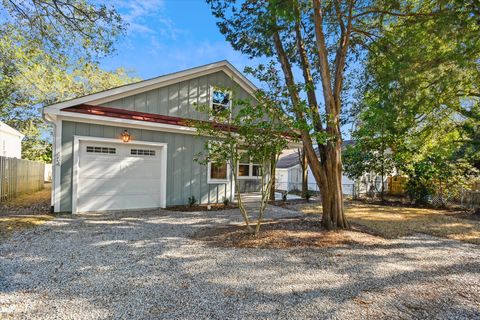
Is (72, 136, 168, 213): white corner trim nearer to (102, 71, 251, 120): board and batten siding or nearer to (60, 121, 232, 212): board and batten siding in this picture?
(60, 121, 232, 212): board and batten siding

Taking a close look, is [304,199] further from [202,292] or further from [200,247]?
[202,292]

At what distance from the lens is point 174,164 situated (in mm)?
8984

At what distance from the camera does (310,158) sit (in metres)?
6.16

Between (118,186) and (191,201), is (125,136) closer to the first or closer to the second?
(118,186)

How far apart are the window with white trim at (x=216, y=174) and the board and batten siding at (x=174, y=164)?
0.64 feet

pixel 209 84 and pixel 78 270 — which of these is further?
pixel 209 84

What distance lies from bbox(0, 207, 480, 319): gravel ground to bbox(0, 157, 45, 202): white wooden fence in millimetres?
5859

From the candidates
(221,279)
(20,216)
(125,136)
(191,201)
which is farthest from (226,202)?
(221,279)

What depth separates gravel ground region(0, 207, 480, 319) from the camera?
102 inches

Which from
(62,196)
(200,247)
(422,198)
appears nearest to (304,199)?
(422,198)

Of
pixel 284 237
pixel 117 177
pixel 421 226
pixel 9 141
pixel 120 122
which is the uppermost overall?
pixel 9 141

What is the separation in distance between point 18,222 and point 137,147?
140 inches

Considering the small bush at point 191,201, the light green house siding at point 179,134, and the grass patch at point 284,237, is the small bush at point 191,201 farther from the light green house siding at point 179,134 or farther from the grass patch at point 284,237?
the grass patch at point 284,237

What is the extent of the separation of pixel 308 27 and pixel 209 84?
4.30 m
